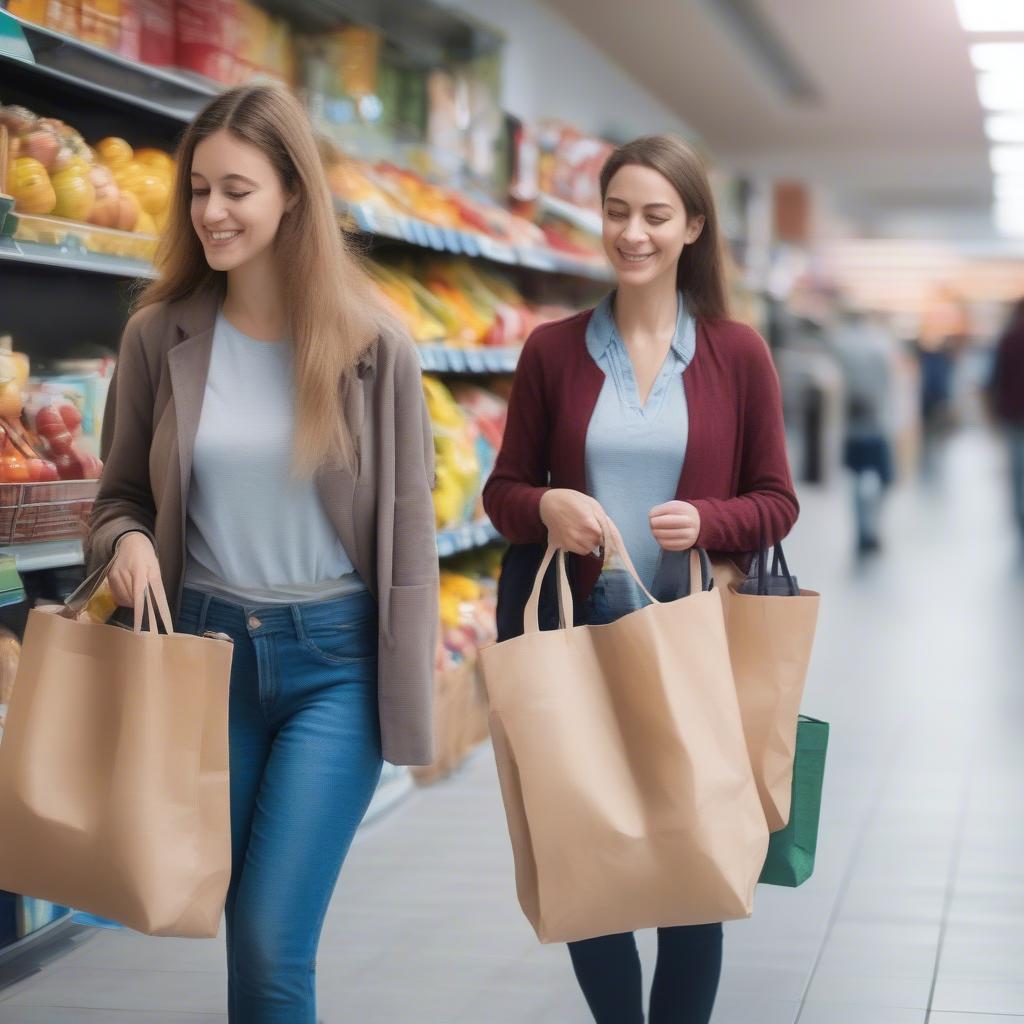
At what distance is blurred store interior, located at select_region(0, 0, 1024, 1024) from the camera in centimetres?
293

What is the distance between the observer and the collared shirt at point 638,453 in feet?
6.98

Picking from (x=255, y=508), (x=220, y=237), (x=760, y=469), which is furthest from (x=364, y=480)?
(x=760, y=469)

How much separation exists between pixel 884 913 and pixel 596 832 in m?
1.72

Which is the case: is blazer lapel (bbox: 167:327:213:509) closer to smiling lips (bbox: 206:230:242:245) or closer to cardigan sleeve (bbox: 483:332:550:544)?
smiling lips (bbox: 206:230:242:245)

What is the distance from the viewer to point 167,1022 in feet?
9.12

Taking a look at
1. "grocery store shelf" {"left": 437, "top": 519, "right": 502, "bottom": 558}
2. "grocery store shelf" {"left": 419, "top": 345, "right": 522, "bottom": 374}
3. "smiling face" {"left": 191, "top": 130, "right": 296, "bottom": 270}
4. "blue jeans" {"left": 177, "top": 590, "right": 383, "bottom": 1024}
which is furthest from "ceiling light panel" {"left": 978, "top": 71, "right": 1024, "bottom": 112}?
"blue jeans" {"left": 177, "top": 590, "right": 383, "bottom": 1024}

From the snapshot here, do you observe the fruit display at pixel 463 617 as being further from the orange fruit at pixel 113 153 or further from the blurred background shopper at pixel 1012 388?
the blurred background shopper at pixel 1012 388

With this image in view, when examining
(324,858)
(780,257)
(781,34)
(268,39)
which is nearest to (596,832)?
(324,858)

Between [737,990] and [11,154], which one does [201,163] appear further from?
[737,990]

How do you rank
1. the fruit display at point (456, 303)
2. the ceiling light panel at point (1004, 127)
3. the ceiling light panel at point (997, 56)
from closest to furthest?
1. the fruit display at point (456, 303)
2. the ceiling light panel at point (997, 56)
3. the ceiling light panel at point (1004, 127)

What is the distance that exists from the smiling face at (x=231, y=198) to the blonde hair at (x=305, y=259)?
16mm

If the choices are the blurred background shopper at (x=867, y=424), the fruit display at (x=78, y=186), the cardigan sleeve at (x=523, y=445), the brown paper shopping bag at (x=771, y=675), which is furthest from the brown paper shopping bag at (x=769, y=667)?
the blurred background shopper at (x=867, y=424)

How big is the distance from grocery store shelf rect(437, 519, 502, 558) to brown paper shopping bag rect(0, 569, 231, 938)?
228cm

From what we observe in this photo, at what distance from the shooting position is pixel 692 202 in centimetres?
218
